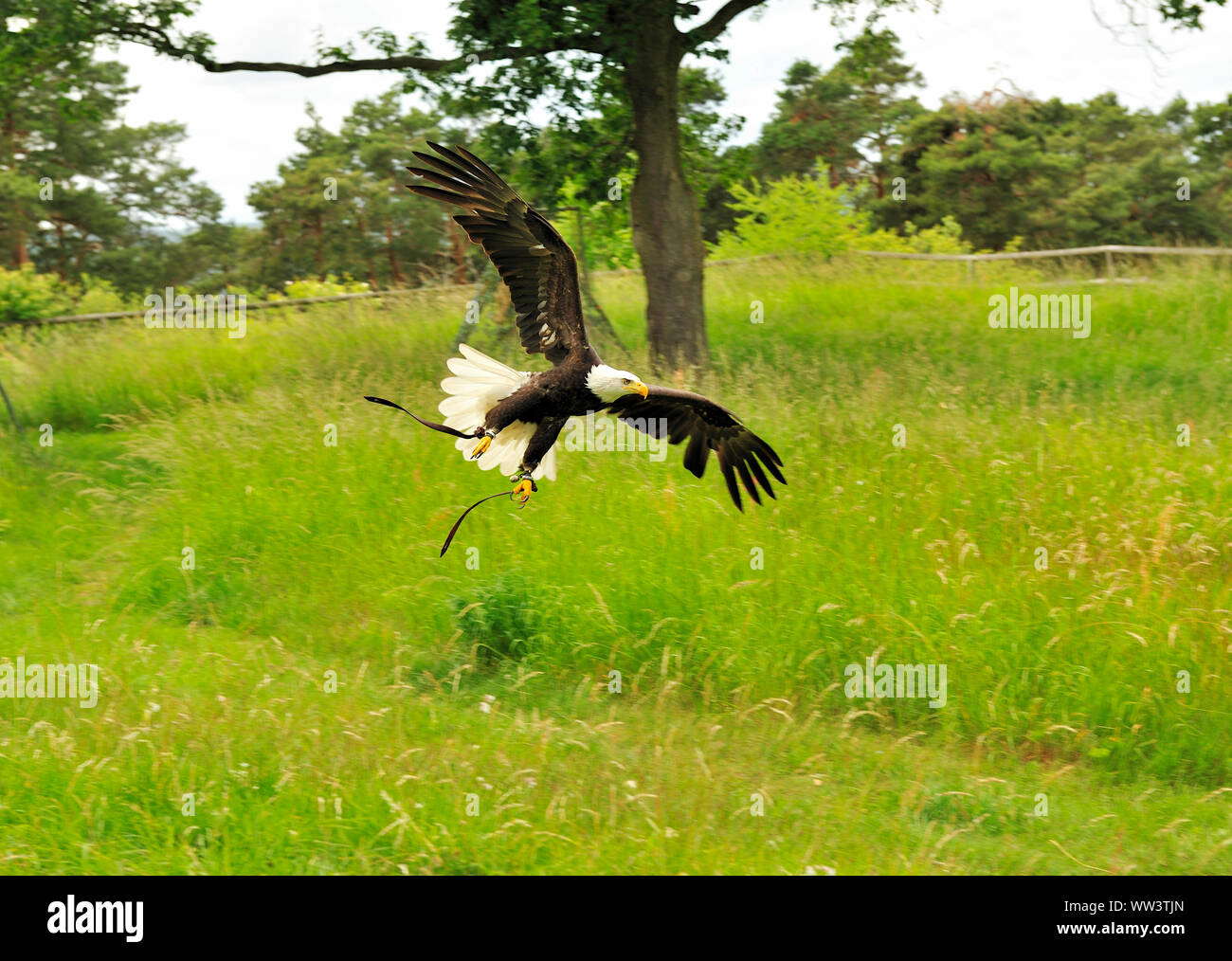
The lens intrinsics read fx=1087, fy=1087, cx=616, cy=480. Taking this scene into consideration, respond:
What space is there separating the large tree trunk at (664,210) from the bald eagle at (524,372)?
7.67m

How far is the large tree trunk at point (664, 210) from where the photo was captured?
41.7 ft

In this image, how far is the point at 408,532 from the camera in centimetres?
947

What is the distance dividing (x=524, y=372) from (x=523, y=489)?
0.86 meters

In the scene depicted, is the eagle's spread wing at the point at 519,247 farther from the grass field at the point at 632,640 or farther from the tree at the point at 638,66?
the tree at the point at 638,66

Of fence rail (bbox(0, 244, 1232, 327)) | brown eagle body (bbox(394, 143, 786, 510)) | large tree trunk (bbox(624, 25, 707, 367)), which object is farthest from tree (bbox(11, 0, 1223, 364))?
brown eagle body (bbox(394, 143, 786, 510))

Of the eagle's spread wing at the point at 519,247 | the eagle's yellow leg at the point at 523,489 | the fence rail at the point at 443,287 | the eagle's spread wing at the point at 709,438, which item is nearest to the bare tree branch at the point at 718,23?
the fence rail at the point at 443,287

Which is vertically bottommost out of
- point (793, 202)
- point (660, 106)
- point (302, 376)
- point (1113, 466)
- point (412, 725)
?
point (412, 725)

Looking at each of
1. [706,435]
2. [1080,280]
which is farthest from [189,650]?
[1080,280]

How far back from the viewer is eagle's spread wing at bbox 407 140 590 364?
4750 mm

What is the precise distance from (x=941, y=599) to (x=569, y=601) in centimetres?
273

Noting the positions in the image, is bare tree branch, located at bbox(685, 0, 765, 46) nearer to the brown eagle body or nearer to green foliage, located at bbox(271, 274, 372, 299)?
the brown eagle body

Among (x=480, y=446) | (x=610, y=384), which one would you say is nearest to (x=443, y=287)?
(x=610, y=384)

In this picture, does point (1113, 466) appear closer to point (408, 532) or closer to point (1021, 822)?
point (1021, 822)

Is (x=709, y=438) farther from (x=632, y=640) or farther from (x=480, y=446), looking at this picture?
(x=480, y=446)
